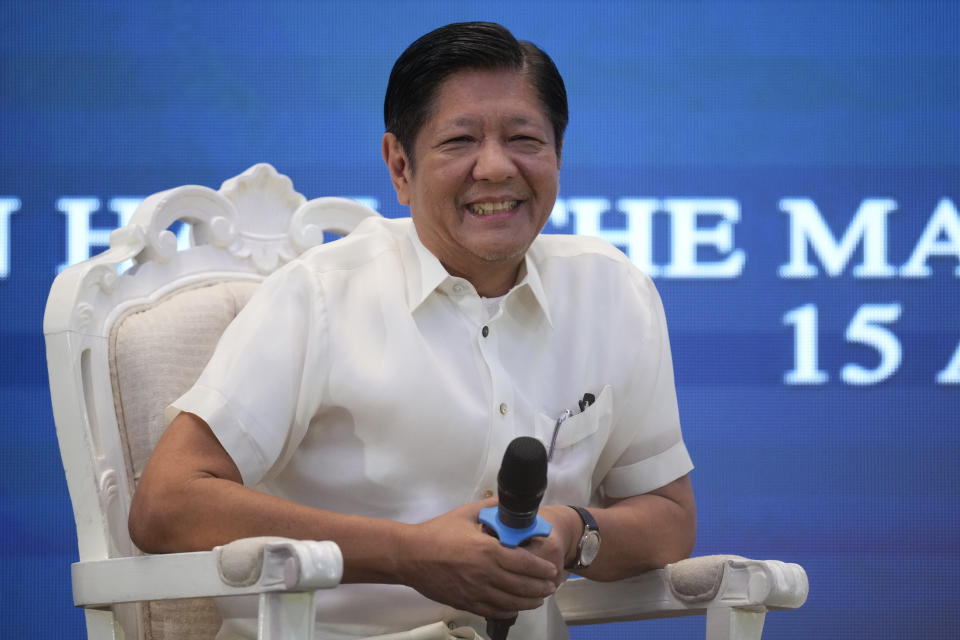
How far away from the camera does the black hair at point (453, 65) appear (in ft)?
5.40

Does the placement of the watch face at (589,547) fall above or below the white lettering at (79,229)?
below

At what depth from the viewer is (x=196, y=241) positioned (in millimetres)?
2061

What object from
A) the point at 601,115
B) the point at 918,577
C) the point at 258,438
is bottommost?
the point at 918,577

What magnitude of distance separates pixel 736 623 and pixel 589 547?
8.7 inches

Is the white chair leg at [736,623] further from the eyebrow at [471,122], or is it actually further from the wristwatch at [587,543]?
the eyebrow at [471,122]

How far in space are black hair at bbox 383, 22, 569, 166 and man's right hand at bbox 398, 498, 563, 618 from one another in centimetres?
59

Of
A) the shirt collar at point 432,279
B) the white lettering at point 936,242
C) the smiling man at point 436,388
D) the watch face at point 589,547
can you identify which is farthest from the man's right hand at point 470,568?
the white lettering at point 936,242

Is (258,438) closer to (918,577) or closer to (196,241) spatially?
(196,241)

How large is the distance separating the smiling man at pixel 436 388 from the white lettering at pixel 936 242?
1.68 m

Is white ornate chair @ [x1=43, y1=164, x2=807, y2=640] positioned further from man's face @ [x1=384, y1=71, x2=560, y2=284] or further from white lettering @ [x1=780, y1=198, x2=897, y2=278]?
white lettering @ [x1=780, y1=198, x2=897, y2=278]

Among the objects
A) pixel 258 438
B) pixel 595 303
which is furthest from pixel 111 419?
pixel 595 303

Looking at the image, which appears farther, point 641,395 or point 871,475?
point 871,475

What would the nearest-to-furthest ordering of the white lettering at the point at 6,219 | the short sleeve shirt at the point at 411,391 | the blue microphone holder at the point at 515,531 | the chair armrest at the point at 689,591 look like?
the blue microphone holder at the point at 515,531 < the chair armrest at the point at 689,591 < the short sleeve shirt at the point at 411,391 < the white lettering at the point at 6,219

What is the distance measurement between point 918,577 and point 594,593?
181cm
